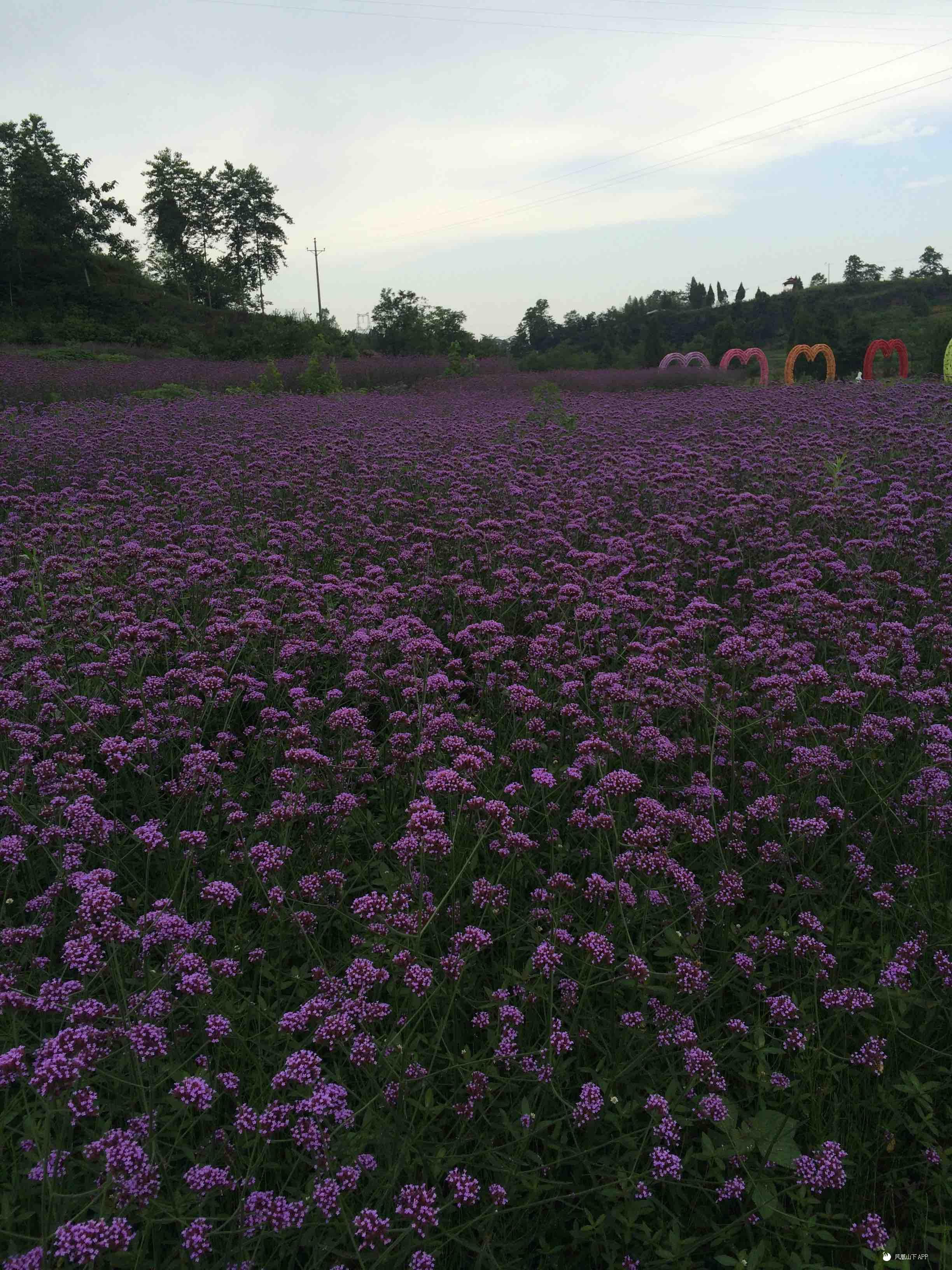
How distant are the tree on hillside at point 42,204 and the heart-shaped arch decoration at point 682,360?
36879 mm

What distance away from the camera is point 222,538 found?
5.05 meters

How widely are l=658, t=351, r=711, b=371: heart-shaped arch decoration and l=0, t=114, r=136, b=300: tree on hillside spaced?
36879mm

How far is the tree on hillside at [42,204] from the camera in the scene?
4500 cm

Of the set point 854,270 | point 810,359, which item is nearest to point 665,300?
point 854,270

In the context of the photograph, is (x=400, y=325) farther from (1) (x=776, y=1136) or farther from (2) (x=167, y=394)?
(1) (x=776, y=1136)

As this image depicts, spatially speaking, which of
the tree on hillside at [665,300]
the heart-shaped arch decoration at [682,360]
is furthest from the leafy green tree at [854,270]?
the heart-shaped arch decoration at [682,360]

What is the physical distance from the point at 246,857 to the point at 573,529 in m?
3.61

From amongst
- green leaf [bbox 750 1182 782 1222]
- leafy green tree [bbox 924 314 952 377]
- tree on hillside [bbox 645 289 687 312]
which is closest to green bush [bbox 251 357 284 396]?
green leaf [bbox 750 1182 782 1222]

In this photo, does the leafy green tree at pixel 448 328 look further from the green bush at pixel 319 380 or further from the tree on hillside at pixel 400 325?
the green bush at pixel 319 380

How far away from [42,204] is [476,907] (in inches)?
2306

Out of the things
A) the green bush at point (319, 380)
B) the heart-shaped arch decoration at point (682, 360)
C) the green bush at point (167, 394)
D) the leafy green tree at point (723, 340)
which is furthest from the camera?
the leafy green tree at point (723, 340)

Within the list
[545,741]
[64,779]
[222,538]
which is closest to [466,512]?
[222,538]

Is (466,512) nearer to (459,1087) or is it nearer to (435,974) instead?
(435,974)

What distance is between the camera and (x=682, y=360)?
44.2 meters
